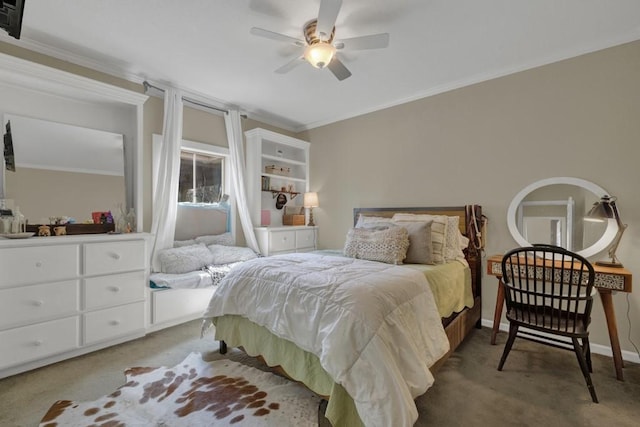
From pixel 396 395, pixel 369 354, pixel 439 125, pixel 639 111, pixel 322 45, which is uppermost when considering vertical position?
pixel 322 45

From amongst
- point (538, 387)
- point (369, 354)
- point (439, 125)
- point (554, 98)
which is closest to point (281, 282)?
point (369, 354)

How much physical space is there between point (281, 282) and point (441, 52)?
2.42 metres

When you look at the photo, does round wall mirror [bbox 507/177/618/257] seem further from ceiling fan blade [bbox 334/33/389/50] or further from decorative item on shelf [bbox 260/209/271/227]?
decorative item on shelf [bbox 260/209/271/227]

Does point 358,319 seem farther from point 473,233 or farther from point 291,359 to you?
point 473,233

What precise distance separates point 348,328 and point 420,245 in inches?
54.2

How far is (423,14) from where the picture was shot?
2.04 meters

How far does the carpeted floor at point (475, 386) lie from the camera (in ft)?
5.29

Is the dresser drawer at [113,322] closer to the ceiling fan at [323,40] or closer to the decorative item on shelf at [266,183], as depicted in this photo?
the decorative item on shelf at [266,183]

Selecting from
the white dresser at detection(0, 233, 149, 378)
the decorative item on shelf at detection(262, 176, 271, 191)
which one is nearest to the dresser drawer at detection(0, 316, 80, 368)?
the white dresser at detection(0, 233, 149, 378)

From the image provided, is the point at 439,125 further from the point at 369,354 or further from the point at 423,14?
the point at 369,354

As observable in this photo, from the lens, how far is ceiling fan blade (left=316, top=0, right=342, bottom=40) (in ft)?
5.47

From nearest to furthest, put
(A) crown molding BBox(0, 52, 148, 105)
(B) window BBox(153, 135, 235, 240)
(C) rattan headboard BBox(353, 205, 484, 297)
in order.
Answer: (A) crown molding BBox(0, 52, 148, 105) < (C) rattan headboard BBox(353, 205, 484, 297) < (B) window BBox(153, 135, 235, 240)

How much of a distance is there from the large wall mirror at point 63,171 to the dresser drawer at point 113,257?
1.68 ft

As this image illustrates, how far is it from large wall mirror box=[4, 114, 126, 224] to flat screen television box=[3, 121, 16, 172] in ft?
0.07
